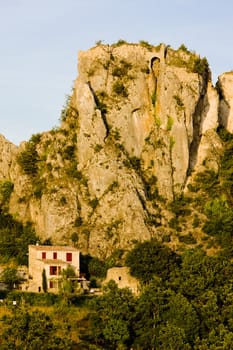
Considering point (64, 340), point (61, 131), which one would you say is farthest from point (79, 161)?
point (64, 340)

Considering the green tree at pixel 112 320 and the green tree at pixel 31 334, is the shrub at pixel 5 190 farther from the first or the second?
the green tree at pixel 31 334

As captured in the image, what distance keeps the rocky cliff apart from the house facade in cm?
537

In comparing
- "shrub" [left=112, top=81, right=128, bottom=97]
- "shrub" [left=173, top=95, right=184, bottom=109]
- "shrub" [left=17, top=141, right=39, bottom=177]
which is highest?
"shrub" [left=112, top=81, right=128, bottom=97]

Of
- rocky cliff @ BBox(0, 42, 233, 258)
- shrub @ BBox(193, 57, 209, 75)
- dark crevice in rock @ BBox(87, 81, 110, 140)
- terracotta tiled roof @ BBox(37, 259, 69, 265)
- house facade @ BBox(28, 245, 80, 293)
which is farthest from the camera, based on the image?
shrub @ BBox(193, 57, 209, 75)

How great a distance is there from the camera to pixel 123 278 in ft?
314

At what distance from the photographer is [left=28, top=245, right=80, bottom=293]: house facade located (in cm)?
9494

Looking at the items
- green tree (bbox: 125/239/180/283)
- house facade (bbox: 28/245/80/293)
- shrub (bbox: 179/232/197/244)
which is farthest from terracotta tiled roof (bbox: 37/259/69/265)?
shrub (bbox: 179/232/197/244)

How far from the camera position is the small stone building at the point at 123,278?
9531 centimetres

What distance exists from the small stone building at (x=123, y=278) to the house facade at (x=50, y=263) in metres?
3.19

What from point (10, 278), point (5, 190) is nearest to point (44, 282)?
point (10, 278)

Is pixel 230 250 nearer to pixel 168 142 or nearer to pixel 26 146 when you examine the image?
pixel 168 142

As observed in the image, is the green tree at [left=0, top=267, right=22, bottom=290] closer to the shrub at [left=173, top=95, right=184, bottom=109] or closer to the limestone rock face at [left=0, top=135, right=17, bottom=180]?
the limestone rock face at [left=0, top=135, right=17, bottom=180]

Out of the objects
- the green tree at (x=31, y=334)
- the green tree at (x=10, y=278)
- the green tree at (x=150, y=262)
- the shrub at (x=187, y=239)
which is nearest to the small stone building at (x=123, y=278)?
the green tree at (x=150, y=262)

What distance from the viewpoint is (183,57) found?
4611 inches
